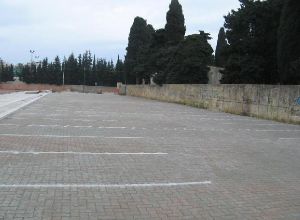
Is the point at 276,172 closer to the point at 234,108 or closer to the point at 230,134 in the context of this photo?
the point at 230,134

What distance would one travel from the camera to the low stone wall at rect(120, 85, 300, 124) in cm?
2286

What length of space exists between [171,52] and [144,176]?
42.6 meters

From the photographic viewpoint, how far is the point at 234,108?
95.8 feet

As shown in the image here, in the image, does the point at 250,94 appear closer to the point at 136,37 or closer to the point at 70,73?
the point at 136,37

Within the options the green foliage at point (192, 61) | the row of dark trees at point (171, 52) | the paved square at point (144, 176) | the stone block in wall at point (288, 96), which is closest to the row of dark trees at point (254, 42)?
the stone block in wall at point (288, 96)

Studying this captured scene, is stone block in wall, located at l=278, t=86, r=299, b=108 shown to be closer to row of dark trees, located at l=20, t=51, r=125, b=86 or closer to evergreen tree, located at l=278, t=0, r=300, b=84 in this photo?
evergreen tree, located at l=278, t=0, r=300, b=84

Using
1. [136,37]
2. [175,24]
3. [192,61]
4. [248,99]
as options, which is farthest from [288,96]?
[136,37]

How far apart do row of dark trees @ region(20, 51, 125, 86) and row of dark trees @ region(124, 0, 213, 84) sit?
40409 mm

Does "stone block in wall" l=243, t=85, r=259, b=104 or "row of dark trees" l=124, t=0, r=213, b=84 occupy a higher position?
"row of dark trees" l=124, t=0, r=213, b=84

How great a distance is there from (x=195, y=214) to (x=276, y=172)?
378cm

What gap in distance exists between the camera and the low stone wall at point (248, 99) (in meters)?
22.9

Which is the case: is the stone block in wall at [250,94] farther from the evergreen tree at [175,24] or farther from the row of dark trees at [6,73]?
the row of dark trees at [6,73]

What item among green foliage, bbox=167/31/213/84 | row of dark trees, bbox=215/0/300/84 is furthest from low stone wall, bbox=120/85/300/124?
green foliage, bbox=167/31/213/84

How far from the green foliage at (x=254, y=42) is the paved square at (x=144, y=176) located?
18.8 m
